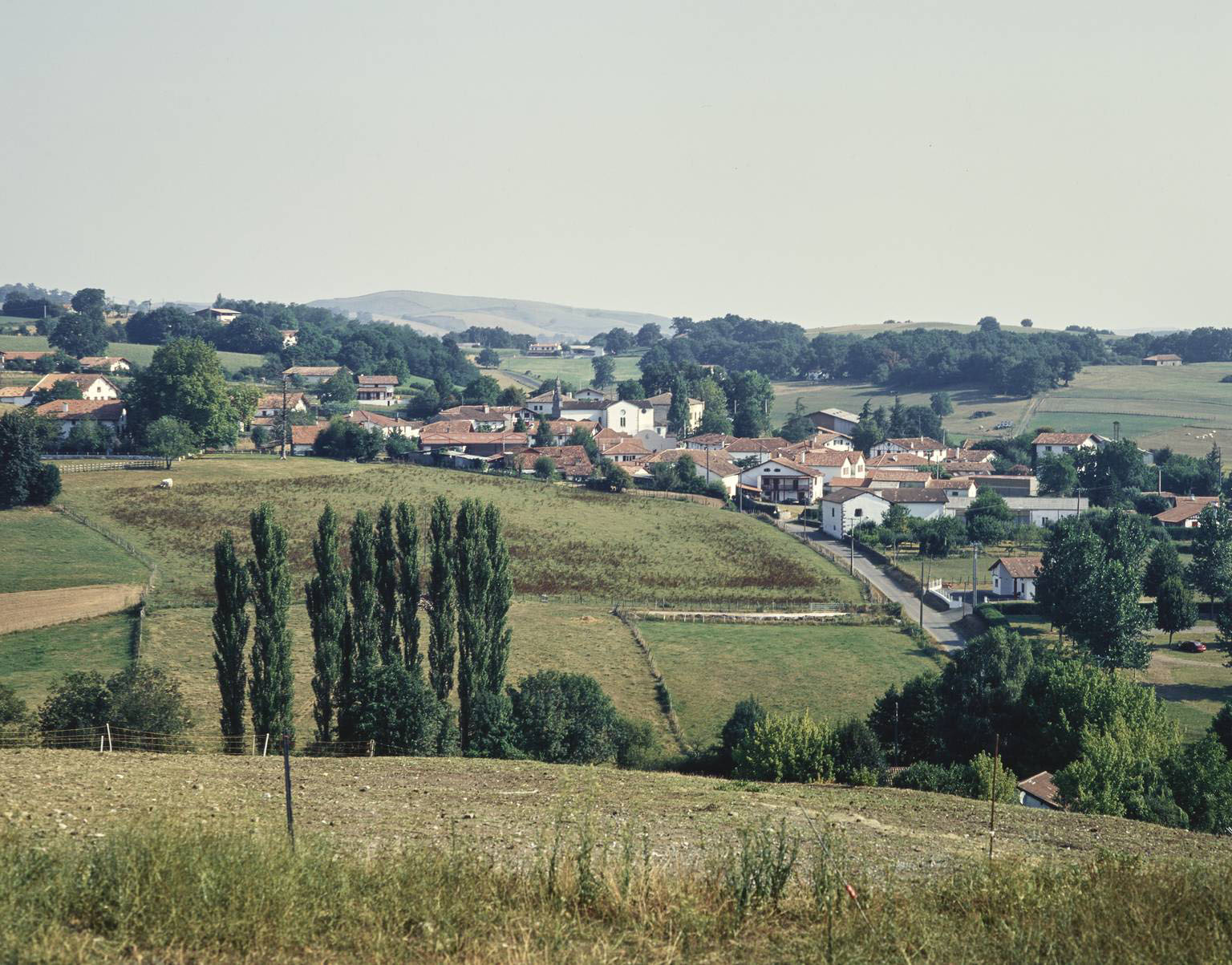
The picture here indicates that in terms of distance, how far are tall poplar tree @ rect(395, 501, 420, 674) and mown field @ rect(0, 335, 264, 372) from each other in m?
102

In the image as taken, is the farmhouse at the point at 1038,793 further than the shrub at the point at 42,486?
No

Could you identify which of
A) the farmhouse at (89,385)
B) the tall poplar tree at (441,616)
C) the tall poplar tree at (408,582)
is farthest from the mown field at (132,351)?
the tall poplar tree at (441,616)

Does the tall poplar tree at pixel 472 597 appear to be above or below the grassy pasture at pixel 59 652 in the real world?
above

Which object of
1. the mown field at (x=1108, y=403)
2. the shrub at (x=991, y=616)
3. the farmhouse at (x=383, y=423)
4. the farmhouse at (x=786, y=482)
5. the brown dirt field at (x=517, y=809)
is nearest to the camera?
the brown dirt field at (x=517, y=809)

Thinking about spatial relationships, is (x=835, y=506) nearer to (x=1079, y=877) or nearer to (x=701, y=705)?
(x=701, y=705)

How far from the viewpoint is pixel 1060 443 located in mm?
91188

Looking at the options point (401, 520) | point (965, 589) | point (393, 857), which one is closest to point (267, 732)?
point (401, 520)

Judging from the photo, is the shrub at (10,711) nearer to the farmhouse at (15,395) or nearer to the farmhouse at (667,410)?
the farmhouse at (15,395)

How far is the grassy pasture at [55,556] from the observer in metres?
43.9

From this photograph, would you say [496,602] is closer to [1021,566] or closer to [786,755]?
[786,755]

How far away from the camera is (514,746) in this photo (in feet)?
83.3

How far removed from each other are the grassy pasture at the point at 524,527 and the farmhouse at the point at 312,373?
51892mm

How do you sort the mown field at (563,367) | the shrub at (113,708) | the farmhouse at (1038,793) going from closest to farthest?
1. the shrub at (113,708)
2. the farmhouse at (1038,793)
3. the mown field at (563,367)

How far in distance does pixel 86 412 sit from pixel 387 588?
61.0m
